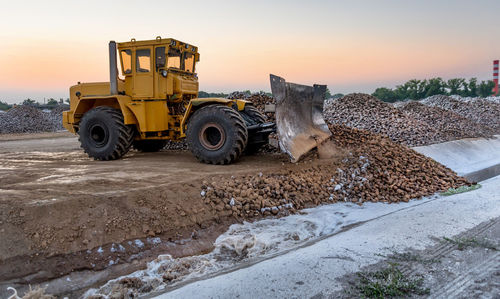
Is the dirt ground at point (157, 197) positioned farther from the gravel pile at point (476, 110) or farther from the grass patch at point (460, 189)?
the gravel pile at point (476, 110)

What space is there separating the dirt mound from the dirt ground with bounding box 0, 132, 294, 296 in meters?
9.03

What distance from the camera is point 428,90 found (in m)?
27.7

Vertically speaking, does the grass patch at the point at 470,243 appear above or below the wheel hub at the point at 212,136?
below

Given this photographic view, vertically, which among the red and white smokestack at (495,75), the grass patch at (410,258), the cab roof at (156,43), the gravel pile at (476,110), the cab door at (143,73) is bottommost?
the grass patch at (410,258)

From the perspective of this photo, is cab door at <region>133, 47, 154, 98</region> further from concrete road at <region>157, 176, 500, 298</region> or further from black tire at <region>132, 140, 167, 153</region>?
concrete road at <region>157, 176, 500, 298</region>

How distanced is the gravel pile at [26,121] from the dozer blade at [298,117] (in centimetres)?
1729

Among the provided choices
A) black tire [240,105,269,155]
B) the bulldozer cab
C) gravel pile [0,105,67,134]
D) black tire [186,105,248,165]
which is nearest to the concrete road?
black tire [186,105,248,165]

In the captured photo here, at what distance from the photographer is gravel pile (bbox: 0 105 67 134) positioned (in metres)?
19.8

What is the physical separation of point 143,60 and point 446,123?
11.3m

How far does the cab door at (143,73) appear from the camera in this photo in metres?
8.05

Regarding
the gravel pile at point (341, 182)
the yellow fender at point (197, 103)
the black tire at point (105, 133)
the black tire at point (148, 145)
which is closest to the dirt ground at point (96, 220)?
the gravel pile at point (341, 182)

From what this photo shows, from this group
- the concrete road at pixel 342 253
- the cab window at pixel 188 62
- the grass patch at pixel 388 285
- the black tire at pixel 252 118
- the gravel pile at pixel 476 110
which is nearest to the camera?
the grass patch at pixel 388 285

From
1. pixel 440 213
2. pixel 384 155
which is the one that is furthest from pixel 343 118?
pixel 440 213

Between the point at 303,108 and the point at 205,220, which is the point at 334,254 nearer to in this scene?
the point at 205,220
